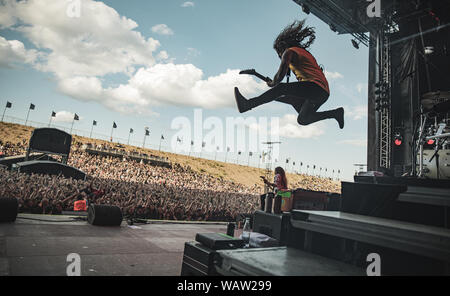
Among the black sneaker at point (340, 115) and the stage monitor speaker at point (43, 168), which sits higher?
the black sneaker at point (340, 115)

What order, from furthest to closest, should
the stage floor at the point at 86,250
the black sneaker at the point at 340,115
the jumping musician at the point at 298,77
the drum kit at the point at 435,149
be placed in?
the drum kit at the point at 435,149
the black sneaker at the point at 340,115
the stage floor at the point at 86,250
the jumping musician at the point at 298,77

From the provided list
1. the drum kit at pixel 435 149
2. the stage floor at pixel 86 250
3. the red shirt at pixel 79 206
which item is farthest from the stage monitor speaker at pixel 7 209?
the drum kit at pixel 435 149

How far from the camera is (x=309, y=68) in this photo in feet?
8.89

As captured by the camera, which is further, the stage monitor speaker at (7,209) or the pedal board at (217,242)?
the stage monitor speaker at (7,209)

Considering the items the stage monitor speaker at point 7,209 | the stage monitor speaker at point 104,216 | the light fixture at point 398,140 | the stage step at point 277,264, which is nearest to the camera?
the stage step at point 277,264

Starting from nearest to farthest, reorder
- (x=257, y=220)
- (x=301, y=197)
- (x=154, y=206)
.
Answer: (x=257, y=220)
(x=301, y=197)
(x=154, y=206)

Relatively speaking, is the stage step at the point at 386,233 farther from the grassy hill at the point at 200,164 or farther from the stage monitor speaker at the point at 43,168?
the grassy hill at the point at 200,164

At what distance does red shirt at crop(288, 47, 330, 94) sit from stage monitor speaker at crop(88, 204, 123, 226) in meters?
5.46

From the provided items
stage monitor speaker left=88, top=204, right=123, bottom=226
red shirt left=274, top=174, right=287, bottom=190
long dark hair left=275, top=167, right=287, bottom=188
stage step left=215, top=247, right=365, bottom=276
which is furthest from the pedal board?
stage monitor speaker left=88, top=204, right=123, bottom=226

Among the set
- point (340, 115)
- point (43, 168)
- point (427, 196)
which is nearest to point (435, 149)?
point (340, 115)

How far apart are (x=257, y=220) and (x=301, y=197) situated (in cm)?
233

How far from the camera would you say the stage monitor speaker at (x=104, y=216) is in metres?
6.15

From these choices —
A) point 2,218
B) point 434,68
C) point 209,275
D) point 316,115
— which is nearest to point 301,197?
point 316,115
